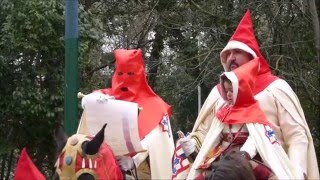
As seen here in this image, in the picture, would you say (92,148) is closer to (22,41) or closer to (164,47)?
(22,41)

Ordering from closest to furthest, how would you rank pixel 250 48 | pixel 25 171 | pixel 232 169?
pixel 232 169 < pixel 25 171 < pixel 250 48

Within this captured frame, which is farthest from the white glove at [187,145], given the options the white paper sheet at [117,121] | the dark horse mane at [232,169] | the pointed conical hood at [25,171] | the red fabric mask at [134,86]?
the pointed conical hood at [25,171]

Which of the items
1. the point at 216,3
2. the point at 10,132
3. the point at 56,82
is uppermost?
the point at 216,3

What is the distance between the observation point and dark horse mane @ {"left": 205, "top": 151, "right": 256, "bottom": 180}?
3650 mm

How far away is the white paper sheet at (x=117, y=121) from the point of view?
447 cm

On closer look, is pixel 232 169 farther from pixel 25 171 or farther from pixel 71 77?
pixel 71 77

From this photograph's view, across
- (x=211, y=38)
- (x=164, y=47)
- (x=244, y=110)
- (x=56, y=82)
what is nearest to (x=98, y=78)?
(x=164, y=47)

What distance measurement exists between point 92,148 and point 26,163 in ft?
1.75

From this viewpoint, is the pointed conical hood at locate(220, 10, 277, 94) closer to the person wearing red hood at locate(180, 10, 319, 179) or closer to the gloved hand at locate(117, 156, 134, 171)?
the person wearing red hood at locate(180, 10, 319, 179)

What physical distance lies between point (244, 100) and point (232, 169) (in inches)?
28.8

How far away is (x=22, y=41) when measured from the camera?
26.4 ft

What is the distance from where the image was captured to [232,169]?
145 inches

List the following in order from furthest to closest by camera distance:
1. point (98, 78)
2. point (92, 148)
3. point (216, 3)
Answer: point (98, 78) → point (216, 3) → point (92, 148)

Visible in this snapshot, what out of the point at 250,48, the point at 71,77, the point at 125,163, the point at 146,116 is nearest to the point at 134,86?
the point at 146,116
